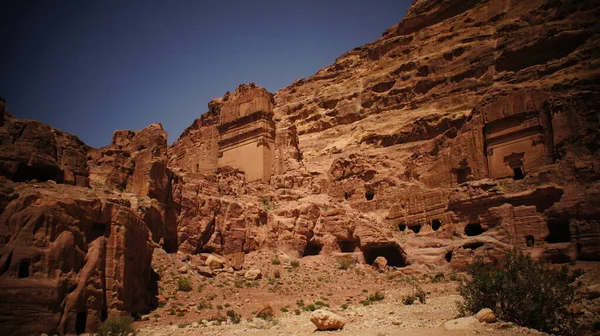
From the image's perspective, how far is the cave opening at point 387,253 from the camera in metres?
28.9

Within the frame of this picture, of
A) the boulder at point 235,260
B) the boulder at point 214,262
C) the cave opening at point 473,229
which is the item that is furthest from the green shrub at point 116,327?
the cave opening at point 473,229

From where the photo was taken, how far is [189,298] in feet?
69.0

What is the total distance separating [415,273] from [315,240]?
5.97 metres

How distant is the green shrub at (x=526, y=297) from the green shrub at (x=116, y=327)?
1040cm

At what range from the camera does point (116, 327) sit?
1537 cm

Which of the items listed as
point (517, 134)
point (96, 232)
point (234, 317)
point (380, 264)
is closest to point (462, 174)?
point (517, 134)

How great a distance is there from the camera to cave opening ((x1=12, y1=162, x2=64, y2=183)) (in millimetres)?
17516

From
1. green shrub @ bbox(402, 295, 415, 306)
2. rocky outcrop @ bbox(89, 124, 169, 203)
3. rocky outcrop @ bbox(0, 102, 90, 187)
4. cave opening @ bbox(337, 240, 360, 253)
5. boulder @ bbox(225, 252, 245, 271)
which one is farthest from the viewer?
cave opening @ bbox(337, 240, 360, 253)

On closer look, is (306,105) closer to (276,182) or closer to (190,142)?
(190,142)

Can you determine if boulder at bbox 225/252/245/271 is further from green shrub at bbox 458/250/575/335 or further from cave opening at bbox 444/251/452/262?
green shrub at bbox 458/250/575/335

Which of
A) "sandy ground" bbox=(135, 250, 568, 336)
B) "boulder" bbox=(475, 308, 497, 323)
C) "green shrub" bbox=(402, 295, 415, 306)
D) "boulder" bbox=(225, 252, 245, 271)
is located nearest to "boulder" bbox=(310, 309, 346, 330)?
"sandy ground" bbox=(135, 250, 568, 336)

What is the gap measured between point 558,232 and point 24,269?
24.7 metres

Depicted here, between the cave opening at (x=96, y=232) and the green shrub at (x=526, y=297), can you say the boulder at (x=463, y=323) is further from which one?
the cave opening at (x=96, y=232)

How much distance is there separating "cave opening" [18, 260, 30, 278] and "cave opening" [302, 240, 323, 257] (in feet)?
54.7
